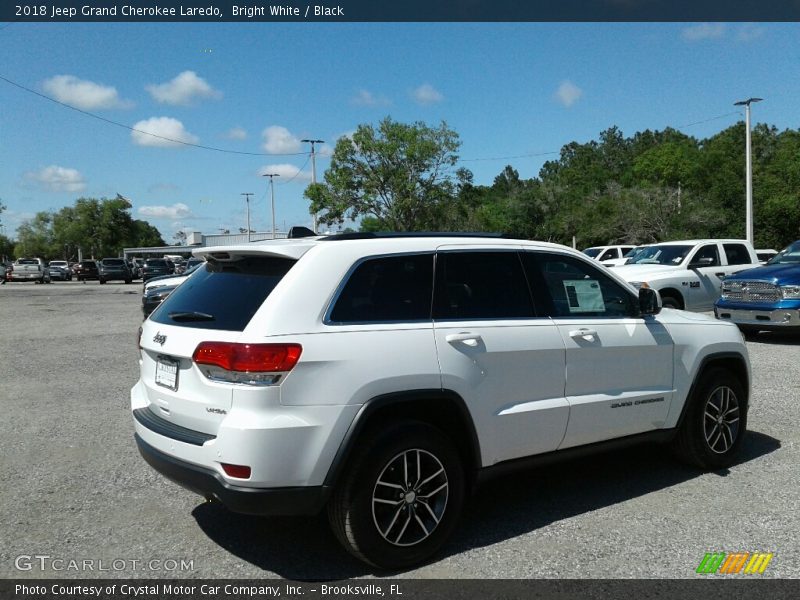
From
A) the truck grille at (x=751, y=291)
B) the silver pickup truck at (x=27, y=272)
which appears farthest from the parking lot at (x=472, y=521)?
the silver pickup truck at (x=27, y=272)

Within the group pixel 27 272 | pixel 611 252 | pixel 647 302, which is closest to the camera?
pixel 647 302

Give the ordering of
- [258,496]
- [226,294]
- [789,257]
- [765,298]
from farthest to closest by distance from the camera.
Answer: [789,257]
[765,298]
[226,294]
[258,496]

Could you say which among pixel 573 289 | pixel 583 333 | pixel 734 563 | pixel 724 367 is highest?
pixel 573 289

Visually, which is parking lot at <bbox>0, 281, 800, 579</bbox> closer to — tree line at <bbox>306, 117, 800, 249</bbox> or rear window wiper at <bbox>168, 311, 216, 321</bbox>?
rear window wiper at <bbox>168, 311, 216, 321</bbox>

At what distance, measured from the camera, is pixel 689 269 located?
14.6m

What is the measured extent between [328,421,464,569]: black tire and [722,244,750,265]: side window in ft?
44.6

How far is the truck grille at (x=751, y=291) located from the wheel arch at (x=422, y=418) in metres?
9.44

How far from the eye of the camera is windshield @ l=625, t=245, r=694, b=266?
15.1m

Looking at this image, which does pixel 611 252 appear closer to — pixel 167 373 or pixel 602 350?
pixel 602 350

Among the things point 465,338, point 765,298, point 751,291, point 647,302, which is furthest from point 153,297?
point 465,338

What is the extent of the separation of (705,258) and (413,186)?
44933 mm

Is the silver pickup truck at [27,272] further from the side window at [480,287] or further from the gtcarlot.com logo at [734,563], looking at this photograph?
the gtcarlot.com logo at [734,563]

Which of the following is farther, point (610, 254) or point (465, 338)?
point (610, 254)

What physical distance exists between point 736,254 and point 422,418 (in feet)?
45.6
